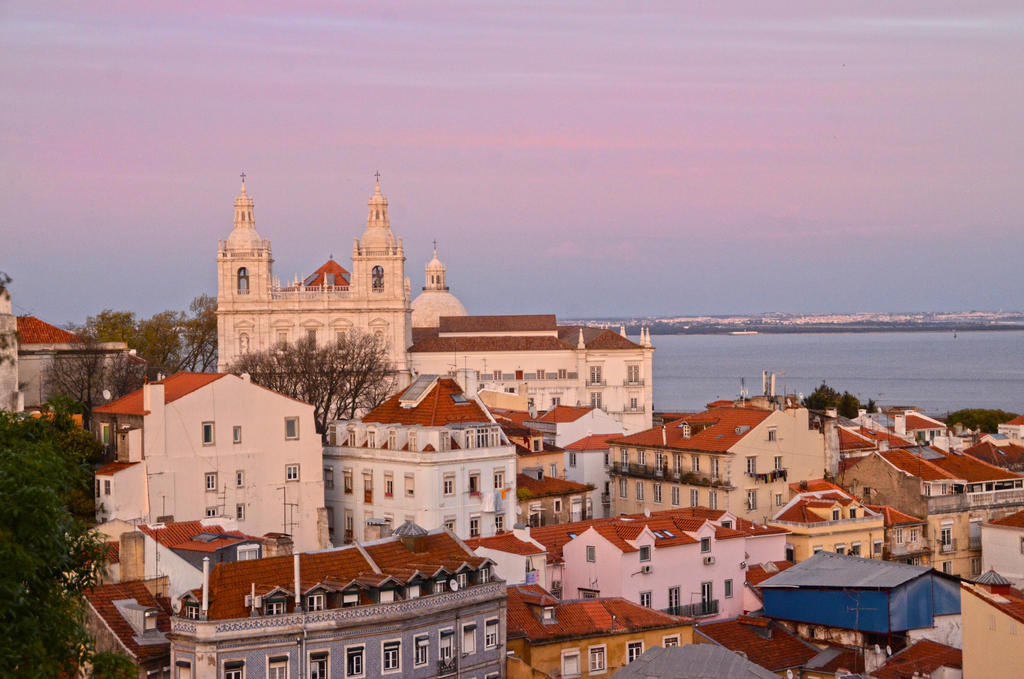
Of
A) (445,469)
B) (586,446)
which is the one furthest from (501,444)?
(586,446)

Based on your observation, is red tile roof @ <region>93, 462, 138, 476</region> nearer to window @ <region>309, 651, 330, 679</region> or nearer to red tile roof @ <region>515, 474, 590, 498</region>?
red tile roof @ <region>515, 474, 590, 498</region>

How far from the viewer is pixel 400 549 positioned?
89.9ft

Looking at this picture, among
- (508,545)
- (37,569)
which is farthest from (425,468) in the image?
(37,569)

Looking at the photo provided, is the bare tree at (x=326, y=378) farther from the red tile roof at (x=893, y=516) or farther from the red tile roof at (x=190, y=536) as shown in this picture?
the red tile roof at (x=190, y=536)

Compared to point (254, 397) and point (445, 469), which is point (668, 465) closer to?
point (445, 469)

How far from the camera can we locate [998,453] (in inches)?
2137

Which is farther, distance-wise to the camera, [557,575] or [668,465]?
[668,465]

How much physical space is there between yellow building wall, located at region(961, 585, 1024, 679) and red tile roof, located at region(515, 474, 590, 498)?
1846 centimetres

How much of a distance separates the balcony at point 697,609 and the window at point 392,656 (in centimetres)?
1104

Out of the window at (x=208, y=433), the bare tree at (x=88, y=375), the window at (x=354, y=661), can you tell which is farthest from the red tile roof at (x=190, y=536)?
the bare tree at (x=88, y=375)

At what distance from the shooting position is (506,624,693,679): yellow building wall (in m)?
26.8

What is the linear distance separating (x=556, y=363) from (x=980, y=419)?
Answer: 90.0 ft

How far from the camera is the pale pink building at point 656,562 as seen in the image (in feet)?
111

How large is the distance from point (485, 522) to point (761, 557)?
7.32 metres
